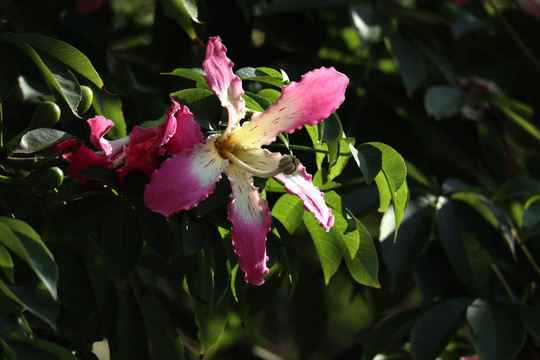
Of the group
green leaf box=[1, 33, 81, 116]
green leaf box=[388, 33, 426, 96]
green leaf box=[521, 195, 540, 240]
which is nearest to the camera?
green leaf box=[1, 33, 81, 116]

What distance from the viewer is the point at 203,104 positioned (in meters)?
0.91

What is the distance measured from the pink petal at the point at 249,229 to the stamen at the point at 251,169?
0.07 ft

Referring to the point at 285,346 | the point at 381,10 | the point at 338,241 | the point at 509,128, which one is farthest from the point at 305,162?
the point at 285,346


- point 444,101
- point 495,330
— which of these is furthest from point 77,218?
point 444,101

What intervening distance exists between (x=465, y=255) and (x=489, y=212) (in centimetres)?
9

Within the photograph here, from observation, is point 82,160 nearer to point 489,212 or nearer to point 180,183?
point 180,183

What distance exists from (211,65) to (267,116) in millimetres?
87

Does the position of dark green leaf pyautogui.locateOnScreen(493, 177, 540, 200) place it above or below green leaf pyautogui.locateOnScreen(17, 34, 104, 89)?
below

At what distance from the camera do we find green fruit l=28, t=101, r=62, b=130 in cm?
90

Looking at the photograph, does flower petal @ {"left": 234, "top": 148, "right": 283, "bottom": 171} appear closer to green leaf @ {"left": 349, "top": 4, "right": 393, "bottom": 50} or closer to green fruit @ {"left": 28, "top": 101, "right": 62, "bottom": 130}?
green fruit @ {"left": 28, "top": 101, "right": 62, "bottom": 130}

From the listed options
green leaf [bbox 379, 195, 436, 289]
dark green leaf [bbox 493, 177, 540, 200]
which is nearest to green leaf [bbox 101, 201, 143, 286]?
green leaf [bbox 379, 195, 436, 289]

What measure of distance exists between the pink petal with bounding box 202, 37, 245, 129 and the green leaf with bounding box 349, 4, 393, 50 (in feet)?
2.11

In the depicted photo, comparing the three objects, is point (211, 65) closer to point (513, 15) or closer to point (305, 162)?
point (305, 162)

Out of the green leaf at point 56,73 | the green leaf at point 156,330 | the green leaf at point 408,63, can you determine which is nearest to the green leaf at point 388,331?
the green leaf at point 156,330
